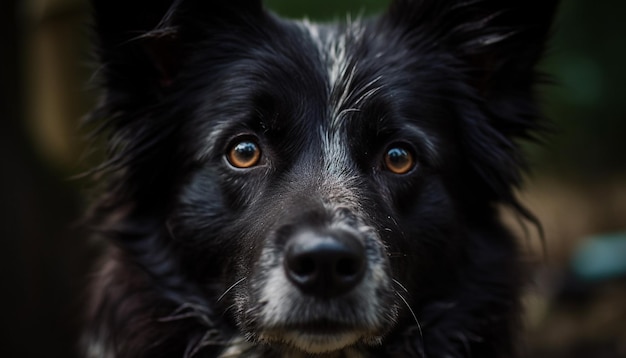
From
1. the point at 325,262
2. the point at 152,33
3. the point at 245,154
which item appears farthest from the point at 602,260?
A: the point at 152,33

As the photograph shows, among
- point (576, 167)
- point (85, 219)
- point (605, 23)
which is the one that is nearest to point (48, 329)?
point (85, 219)

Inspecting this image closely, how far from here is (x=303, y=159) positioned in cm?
382

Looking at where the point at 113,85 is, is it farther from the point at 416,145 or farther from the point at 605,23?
the point at 605,23

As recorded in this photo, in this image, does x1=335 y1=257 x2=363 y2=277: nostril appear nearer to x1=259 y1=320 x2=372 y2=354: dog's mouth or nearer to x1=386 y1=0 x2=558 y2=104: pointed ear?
x1=259 y1=320 x2=372 y2=354: dog's mouth

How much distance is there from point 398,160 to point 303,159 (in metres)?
0.45

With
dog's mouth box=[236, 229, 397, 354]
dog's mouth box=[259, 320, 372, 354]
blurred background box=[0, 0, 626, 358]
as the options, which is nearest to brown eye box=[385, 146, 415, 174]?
dog's mouth box=[236, 229, 397, 354]

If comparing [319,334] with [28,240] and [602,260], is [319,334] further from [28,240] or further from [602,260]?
[28,240]

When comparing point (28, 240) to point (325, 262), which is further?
point (28, 240)

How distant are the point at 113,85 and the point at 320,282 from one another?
1.58 m

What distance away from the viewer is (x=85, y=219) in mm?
4488

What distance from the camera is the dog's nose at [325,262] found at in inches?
127

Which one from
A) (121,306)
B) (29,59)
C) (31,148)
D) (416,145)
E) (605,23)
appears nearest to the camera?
(416,145)

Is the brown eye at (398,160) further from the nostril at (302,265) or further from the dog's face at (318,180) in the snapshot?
the nostril at (302,265)

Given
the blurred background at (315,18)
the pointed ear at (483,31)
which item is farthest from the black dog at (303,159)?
the blurred background at (315,18)
